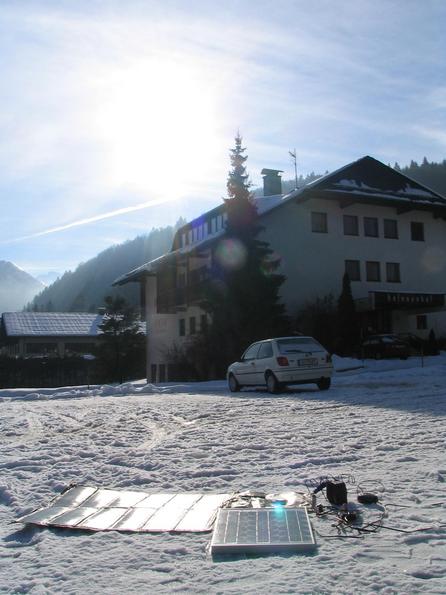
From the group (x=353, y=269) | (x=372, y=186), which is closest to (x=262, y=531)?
(x=353, y=269)

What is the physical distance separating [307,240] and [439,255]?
32.7 feet

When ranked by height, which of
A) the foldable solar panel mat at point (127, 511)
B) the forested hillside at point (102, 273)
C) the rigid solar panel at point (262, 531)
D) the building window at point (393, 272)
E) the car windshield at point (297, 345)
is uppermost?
the forested hillside at point (102, 273)

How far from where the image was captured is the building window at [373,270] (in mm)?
39469

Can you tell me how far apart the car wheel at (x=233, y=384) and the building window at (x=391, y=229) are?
2264cm

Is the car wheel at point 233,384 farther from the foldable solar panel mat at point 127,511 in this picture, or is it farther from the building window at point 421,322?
the building window at point 421,322

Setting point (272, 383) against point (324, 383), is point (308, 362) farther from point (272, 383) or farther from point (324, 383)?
point (272, 383)

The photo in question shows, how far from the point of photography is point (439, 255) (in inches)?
1666

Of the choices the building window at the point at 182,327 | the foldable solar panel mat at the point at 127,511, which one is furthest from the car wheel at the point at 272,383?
the building window at the point at 182,327

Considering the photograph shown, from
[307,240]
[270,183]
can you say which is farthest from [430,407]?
[270,183]

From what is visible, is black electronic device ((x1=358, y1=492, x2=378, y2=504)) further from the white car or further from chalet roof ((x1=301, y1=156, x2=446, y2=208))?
chalet roof ((x1=301, y1=156, x2=446, y2=208))

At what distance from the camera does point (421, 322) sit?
4047 cm

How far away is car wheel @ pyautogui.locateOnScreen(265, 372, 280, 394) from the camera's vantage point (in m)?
17.8

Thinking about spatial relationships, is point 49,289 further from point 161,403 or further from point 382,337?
point 161,403

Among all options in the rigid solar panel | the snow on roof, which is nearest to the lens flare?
the rigid solar panel
